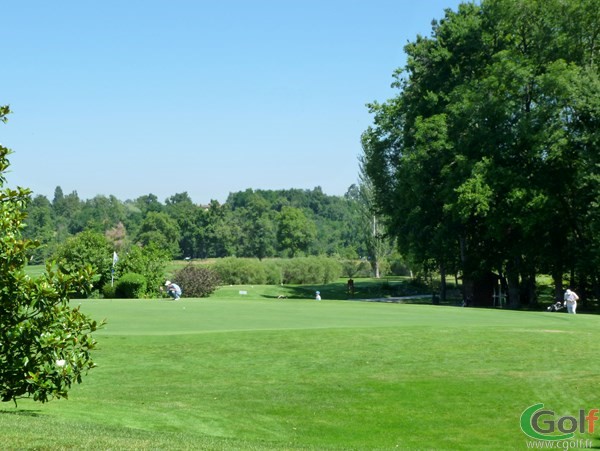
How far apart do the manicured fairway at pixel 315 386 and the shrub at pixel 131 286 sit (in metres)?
24.0

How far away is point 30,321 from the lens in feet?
38.7

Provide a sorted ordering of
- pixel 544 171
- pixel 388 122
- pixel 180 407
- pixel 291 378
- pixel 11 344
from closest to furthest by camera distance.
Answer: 1. pixel 11 344
2. pixel 180 407
3. pixel 291 378
4. pixel 544 171
5. pixel 388 122

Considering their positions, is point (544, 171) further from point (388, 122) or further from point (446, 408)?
point (446, 408)

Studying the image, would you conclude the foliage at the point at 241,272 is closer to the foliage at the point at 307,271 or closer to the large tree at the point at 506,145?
the foliage at the point at 307,271

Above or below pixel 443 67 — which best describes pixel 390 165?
below

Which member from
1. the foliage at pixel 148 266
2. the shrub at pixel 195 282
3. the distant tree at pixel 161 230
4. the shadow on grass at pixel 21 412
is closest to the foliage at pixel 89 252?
the foliage at pixel 148 266

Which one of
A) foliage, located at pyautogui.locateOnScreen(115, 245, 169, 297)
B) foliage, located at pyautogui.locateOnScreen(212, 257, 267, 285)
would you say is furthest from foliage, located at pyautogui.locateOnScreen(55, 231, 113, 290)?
foliage, located at pyautogui.locateOnScreen(212, 257, 267, 285)

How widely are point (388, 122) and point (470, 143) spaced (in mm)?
13922

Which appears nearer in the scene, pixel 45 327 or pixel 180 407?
pixel 45 327

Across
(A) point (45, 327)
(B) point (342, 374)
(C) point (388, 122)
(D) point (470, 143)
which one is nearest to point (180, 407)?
(B) point (342, 374)

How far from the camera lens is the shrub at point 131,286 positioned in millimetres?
53594

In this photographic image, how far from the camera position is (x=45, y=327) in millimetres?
11867

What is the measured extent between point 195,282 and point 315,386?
137ft

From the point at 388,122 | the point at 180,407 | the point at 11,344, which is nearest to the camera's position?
the point at 11,344
